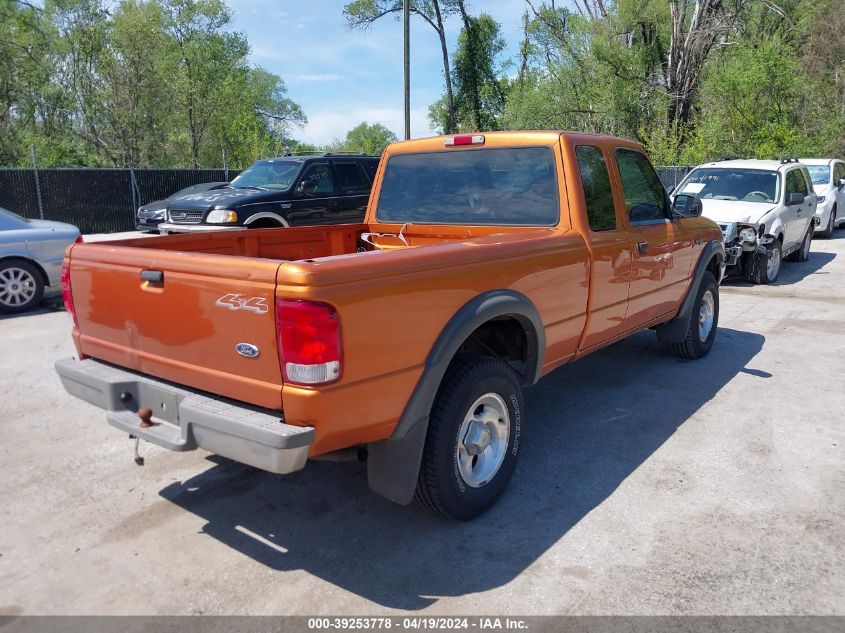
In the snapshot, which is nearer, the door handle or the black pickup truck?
the door handle

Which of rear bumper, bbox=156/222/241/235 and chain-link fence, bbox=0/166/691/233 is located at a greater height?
chain-link fence, bbox=0/166/691/233

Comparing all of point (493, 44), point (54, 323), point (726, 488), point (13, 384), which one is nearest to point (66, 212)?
point (54, 323)

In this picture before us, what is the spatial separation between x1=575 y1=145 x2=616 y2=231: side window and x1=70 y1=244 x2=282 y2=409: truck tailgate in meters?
2.39

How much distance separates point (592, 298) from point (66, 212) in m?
19.1

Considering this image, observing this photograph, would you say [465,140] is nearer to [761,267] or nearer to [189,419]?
[189,419]

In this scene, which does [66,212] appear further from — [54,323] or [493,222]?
[493,222]

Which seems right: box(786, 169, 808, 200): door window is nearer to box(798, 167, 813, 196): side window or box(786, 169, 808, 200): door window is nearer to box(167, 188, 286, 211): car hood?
box(798, 167, 813, 196): side window

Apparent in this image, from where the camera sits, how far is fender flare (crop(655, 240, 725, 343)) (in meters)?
5.80

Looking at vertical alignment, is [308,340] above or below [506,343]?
above

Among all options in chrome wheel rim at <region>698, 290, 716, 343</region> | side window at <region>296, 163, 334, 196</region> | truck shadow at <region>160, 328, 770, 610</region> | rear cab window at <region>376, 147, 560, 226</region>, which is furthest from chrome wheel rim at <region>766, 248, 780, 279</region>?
rear cab window at <region>376, 147, 560, 226</region>

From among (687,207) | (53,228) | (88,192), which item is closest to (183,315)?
(687,207)

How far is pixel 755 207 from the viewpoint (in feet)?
33.5

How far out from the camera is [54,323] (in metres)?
7.95

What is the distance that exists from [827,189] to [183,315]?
55.2ft
